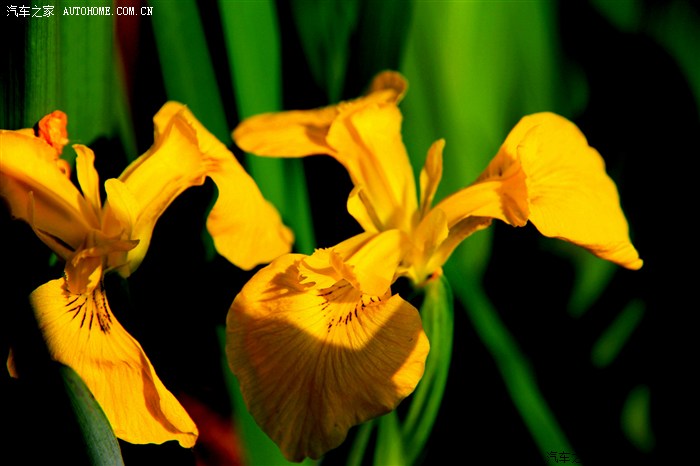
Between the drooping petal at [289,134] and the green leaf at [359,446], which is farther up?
the drooping petal at [289,134]

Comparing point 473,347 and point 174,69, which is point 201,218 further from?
point 473,347

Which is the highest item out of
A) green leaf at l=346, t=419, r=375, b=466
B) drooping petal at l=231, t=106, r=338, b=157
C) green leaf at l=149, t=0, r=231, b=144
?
green leaf at l=149, t=0, r=231, b=144

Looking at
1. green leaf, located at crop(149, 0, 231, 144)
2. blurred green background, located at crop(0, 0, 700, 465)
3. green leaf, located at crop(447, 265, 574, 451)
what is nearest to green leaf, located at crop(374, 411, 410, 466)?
blurred green background, located at crop(0, 0, 700, 465)

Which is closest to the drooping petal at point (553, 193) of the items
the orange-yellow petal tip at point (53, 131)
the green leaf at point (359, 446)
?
the green leaf at point (359, 446)

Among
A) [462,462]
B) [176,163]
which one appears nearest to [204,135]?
[176,163]

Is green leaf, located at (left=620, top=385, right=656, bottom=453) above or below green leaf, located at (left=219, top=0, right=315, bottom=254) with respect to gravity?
below

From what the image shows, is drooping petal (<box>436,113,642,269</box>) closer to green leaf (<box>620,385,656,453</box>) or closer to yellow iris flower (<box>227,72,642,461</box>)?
yellow iris flower (<box>227,72,642,461</box>)

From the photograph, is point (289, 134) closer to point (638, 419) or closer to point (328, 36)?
point (328, 36)

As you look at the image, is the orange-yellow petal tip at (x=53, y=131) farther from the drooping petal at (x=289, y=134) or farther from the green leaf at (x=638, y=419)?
the green leaf at (x=638, y=419)
